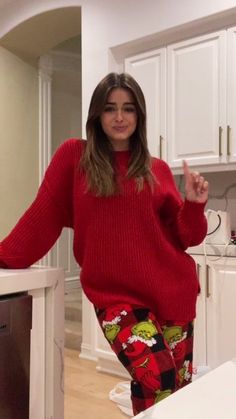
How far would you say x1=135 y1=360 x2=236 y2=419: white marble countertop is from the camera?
18.3 inches

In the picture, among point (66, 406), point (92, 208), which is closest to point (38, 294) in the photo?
point (92, 208)

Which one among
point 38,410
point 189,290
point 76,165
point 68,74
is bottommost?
point 38,410

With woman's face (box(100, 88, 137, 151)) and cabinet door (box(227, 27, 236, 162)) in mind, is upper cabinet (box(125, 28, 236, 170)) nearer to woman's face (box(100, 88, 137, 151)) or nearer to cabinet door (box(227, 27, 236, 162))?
cabinet door (box(227, 27, 236, 162))

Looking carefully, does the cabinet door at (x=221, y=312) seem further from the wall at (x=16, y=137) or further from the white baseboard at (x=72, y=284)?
the white baseboard at (x=72, y=284)

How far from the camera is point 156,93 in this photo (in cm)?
279

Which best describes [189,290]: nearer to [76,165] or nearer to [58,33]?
[76,165]

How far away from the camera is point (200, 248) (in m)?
2.46

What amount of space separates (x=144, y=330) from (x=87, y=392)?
57.6 inches

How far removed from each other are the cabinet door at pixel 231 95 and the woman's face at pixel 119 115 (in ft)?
4.16

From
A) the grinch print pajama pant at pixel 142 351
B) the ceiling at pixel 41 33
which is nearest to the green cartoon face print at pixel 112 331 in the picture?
the grinch print pajama pant at pixel 142 351

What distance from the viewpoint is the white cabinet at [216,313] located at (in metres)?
2.32

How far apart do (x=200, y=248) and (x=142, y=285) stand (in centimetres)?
124

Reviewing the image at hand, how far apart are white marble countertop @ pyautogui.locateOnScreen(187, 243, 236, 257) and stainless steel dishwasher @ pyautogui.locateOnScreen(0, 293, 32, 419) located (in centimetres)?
144

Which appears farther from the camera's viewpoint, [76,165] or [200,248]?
[200,248]
